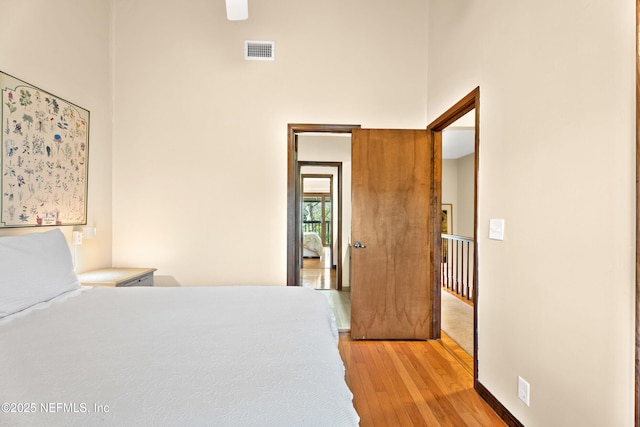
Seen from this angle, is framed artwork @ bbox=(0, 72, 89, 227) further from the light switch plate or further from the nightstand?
the light switch plate

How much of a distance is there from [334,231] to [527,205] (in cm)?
406

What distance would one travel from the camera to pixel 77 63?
2.64 metres

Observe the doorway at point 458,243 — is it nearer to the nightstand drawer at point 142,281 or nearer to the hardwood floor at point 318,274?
the hardwood floor at point 318,274

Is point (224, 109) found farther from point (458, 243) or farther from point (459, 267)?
point (459, 267)

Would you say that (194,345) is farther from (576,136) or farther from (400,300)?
(400,300)

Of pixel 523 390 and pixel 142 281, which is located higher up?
pixel 142 281

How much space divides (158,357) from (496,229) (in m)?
1.96

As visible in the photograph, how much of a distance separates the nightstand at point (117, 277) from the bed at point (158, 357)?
1.87 feet

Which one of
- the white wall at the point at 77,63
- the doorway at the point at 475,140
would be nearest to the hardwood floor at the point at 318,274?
the doorway at the point at 475,140

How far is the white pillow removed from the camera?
4.99 feet

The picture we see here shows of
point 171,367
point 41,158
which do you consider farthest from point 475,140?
point 41,158

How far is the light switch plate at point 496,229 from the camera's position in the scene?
1.94m

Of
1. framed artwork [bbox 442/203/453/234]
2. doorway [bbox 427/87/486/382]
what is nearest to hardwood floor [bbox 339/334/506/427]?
doorway [bbox 427/87/486/382]

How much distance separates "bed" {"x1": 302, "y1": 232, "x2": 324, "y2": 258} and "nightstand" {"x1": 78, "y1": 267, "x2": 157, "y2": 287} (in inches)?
223
